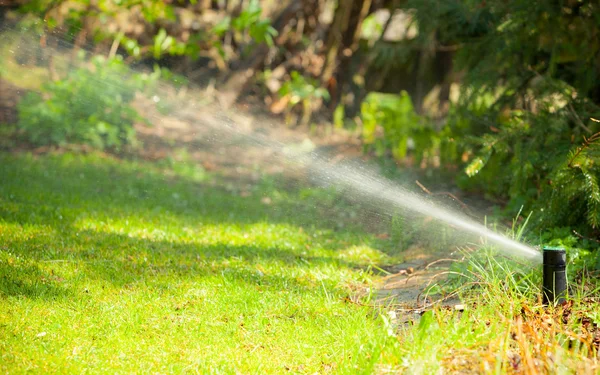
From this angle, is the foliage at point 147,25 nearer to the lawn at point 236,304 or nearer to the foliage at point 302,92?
the foliage at point 302,92

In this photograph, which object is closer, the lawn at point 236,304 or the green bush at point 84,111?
the lawn at point 236,304

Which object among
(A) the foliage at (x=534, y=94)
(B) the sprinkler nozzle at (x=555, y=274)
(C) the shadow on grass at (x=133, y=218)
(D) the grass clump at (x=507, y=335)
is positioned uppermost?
(A) the foliage at (x=534, y=94)

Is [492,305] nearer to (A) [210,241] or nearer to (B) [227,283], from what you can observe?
(B) [227,283]

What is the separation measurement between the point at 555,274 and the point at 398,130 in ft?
15.4

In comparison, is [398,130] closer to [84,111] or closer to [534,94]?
[534,94]

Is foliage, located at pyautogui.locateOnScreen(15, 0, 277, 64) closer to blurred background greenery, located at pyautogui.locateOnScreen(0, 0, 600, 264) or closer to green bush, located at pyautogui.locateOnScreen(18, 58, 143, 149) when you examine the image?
blurred background greenery, located at pyautogui.locateOnScreen(0, 0, 600, 264)

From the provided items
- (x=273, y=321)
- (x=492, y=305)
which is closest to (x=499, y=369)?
(x=492, y=305)

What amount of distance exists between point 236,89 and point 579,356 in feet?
24.0

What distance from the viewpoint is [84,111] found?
7.58 meters

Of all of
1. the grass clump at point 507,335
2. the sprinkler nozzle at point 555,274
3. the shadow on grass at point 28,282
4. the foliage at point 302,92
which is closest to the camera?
the grass clump at point 507,335

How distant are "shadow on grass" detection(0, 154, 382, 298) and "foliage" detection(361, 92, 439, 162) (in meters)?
1.41

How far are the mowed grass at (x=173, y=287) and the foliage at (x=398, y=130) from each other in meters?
1.96

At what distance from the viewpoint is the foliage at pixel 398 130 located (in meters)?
7.11

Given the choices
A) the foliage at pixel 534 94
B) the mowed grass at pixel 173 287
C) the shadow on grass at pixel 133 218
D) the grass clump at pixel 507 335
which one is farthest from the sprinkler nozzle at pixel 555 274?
the shadow on grass at pixel 133 218
